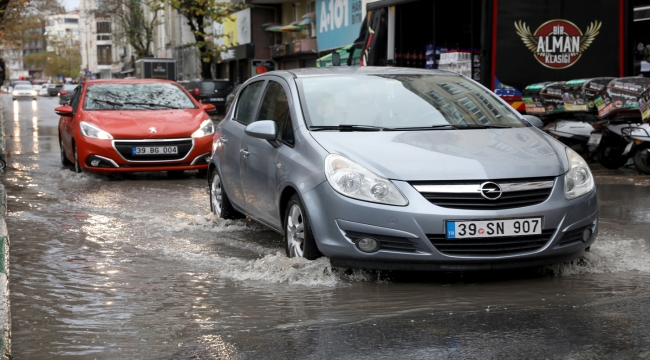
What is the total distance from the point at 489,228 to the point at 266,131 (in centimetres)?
184

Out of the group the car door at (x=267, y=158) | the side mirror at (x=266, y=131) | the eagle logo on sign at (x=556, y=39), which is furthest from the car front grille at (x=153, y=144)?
the side mirror at (x=266, y=131)

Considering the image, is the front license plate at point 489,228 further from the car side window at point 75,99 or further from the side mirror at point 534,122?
the car side window at point 75,99

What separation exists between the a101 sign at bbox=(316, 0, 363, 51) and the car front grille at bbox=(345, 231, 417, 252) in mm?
25748

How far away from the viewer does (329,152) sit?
6148mm

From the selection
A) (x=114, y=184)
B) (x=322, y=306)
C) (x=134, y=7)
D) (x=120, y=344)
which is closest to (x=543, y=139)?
(x=322, y=306)

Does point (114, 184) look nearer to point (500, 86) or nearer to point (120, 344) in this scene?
point (500, 86)

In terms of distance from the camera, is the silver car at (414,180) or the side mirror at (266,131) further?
the side mirror at (266,131)

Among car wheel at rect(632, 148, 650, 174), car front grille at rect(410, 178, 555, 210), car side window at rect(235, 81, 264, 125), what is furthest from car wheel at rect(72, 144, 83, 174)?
car front grille at rect(410, 178, 555, 210)

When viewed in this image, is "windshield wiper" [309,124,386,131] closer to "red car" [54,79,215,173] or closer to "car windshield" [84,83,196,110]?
"red car" [54,79,215,173]

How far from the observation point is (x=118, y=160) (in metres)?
13.0

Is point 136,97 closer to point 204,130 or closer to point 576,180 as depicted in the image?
point 204,130

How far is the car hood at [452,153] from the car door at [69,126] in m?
8.23

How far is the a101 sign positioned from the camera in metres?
32.1

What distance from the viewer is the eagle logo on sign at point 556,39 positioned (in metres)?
14.1
